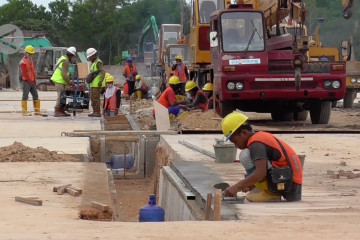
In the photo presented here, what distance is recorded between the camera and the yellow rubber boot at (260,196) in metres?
9.02

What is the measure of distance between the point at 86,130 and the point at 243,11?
15.0 feet

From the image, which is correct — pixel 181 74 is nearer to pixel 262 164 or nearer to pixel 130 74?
pixel 130 74

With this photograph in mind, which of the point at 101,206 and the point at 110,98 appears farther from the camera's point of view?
the point at 110,98

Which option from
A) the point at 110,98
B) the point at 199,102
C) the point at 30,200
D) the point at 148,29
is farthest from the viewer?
the point at 148,29

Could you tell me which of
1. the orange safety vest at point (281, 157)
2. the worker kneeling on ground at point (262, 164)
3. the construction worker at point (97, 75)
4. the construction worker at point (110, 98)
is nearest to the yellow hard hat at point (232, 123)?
the worker kneeling on ground at point (262, 164)

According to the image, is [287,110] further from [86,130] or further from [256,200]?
[256,200]

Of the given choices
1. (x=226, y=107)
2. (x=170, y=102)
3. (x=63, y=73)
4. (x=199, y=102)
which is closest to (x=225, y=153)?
(x=170, y=102)

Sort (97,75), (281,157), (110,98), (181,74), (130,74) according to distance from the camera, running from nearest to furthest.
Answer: (281,157) < (97,75) < (110,98) < (181,74) < (130,74)

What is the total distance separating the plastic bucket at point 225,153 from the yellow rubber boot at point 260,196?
3365 millimetres

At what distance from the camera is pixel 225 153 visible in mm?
12547

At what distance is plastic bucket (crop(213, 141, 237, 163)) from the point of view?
41.0 ft

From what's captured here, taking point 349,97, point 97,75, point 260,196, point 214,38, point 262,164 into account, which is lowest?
point 349,97

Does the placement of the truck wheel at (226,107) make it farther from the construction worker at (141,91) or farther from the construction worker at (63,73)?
the construction worker at (141,91)

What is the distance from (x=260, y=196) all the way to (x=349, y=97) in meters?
22.1
